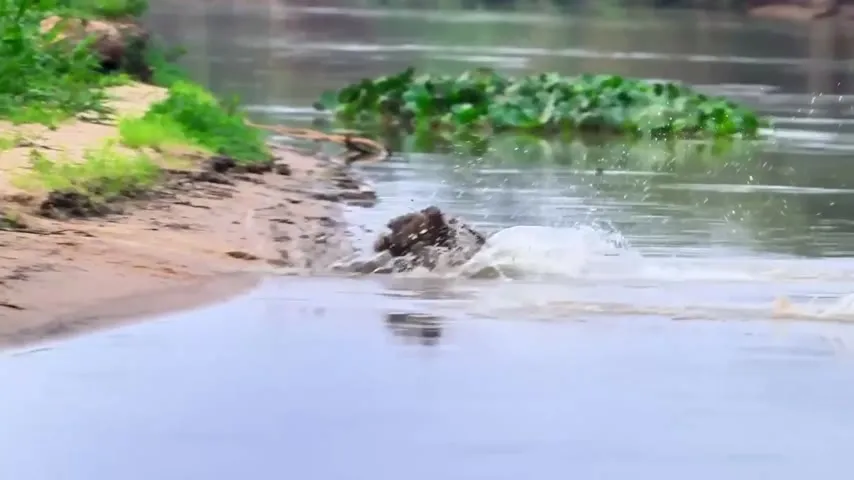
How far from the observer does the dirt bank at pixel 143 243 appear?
21.8ft

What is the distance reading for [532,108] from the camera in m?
16.1

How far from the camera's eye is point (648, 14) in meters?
44.2

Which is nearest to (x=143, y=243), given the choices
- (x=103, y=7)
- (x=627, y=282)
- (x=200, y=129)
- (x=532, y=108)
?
(x=627, y=282)

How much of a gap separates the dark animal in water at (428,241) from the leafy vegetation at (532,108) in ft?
21.5

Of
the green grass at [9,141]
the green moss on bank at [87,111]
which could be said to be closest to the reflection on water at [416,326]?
the green moss on bank at [87,111]

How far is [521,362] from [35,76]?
581 cm

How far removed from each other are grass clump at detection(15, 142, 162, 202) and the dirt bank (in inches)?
3.4

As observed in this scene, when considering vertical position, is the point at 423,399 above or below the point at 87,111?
below

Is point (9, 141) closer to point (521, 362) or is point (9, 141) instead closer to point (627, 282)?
point (627, 282)

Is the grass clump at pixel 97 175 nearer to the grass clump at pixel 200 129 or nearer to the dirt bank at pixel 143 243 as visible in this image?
the dirt bank at pixel 143 243

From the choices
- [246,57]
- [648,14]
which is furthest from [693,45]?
[648,14]

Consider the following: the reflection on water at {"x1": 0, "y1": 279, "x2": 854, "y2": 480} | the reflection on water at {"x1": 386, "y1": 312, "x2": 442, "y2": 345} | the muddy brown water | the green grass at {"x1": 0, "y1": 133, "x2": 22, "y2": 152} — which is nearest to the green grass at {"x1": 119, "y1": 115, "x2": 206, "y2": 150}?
the green grass at {"x1": 0, "y1": 133, "x2": 22, "y2": 152}

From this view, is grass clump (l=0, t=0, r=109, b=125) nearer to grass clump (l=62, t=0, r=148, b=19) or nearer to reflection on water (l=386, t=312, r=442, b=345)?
grass clump (l=62, t=0, r=148, b=19)

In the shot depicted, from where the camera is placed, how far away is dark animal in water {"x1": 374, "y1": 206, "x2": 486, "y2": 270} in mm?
8242
